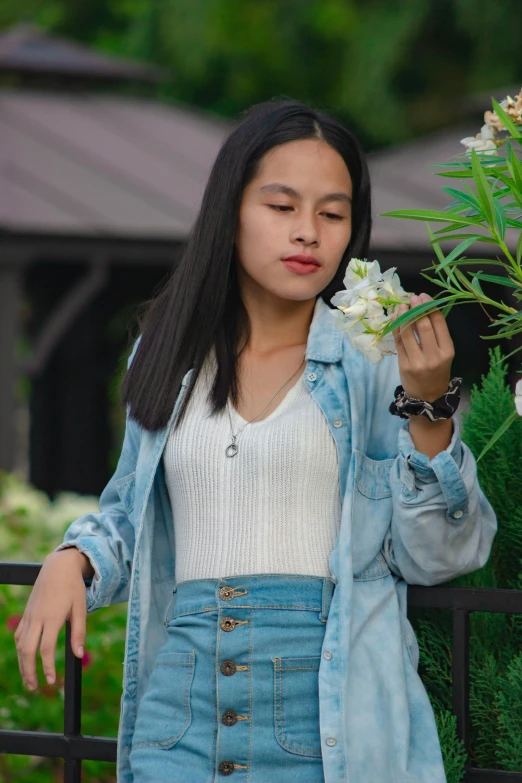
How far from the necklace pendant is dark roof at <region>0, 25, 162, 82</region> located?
25.5ft

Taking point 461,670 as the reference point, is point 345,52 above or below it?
above

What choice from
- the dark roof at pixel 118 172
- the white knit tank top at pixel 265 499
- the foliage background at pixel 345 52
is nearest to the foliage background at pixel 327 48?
the foliage background at pixel 345 52

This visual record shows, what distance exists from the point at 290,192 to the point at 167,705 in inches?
34.7

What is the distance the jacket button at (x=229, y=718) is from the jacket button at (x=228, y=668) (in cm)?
6

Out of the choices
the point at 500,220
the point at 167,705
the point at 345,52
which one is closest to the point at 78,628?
the point at 167,705

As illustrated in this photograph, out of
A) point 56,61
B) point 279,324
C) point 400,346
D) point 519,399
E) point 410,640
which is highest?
point 56,61

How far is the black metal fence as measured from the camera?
189 cm

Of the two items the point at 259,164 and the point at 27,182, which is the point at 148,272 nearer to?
the point at 27,182

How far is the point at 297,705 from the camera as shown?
73.0 inches

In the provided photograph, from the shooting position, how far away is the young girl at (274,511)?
1832 millimetres

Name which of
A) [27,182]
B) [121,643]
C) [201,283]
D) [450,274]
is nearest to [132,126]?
[27,182]

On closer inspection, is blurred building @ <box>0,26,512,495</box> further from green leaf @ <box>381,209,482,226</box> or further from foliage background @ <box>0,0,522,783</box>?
green leaf @ <box>381,209,482,226</box>

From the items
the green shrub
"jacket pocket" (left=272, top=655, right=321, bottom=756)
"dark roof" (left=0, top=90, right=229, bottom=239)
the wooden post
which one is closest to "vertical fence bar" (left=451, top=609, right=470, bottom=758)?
"jacket pocket" (left=272, top=655, right=321, bottom=756)

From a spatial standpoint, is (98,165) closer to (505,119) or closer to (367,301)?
(505,119)
